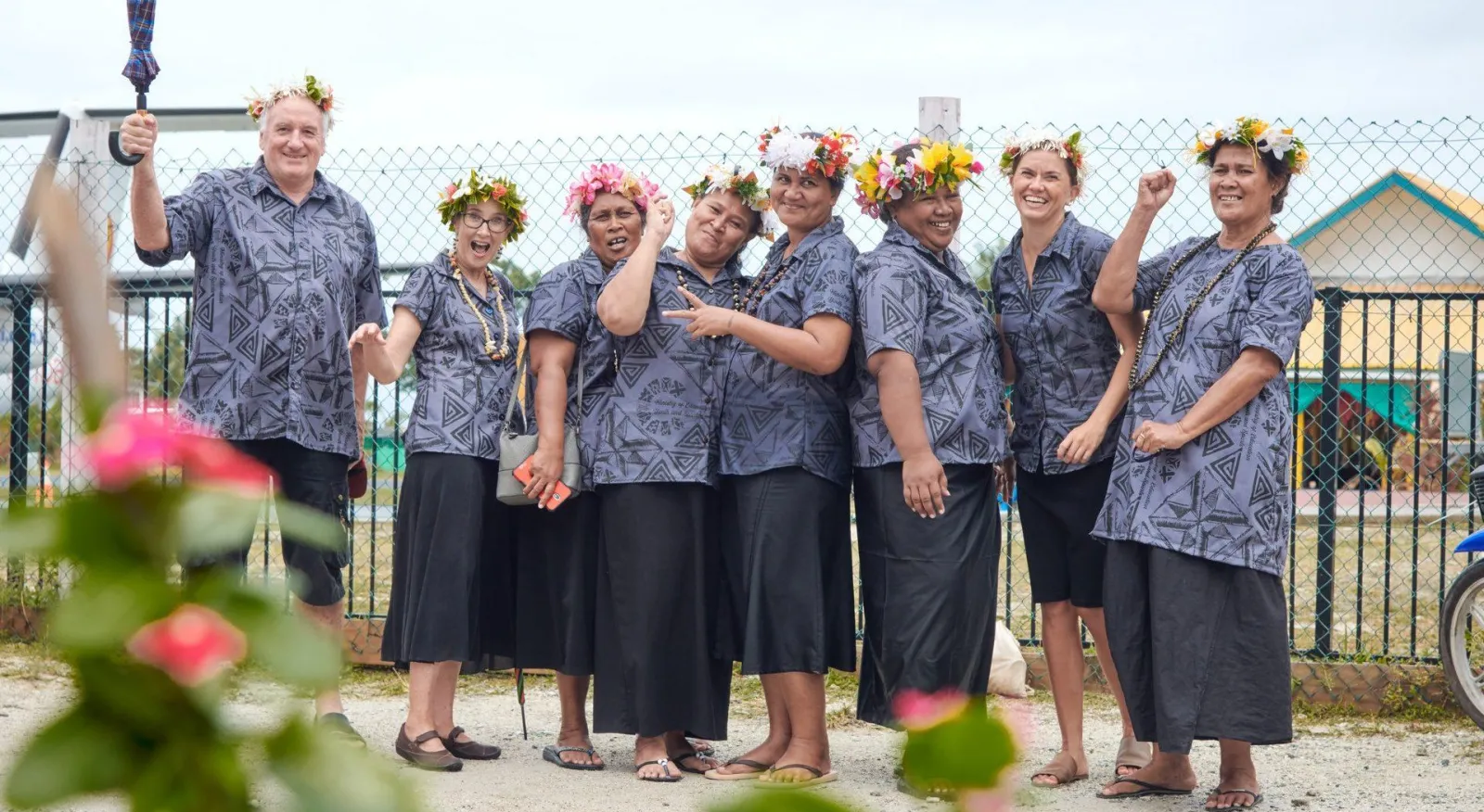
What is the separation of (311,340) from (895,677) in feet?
6.12

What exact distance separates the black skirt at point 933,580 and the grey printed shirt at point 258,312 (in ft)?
5.10

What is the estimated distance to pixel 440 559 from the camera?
4387 millimetres

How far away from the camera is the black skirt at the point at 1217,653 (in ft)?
12.6

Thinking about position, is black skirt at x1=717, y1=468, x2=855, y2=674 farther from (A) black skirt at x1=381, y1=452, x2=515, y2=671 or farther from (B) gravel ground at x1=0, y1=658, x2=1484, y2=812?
(A) black skirt at x1=381, y1=452, x2=515, y2=671

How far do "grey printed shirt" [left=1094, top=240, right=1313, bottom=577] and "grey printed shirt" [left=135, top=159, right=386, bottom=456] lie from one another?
2178 millimetres

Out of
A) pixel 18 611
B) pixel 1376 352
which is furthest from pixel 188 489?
pixel 18 611

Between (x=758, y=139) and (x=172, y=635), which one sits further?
(x=758, y=139)

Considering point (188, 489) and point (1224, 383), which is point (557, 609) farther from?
point (188, 489)

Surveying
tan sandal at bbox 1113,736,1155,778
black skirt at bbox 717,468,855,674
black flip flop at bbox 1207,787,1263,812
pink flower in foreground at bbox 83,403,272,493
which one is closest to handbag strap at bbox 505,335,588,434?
black skirt at bbox 717,468,855,674

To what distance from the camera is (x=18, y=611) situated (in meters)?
6.53

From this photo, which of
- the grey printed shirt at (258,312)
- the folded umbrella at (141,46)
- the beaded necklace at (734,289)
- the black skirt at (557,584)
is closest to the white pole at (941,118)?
the beaded necklace at (734,289)

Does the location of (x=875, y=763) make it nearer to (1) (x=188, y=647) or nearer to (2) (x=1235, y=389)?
(2) (x=1235, y=389)

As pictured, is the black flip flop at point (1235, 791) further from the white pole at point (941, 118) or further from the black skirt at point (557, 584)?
the white pole at point (941, 118)

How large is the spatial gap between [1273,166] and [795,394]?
140cm
